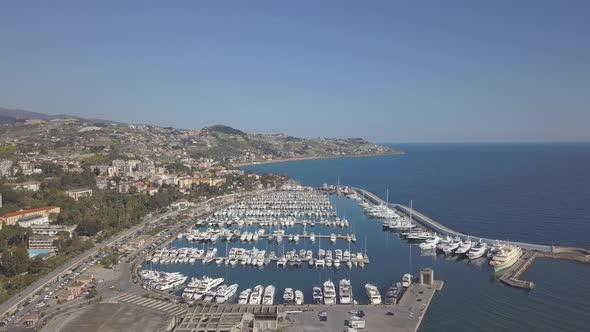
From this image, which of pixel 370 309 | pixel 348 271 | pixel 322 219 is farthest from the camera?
pixel 322 219

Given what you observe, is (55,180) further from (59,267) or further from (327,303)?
(327,303)

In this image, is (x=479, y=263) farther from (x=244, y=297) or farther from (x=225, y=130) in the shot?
(x=225, y=130)

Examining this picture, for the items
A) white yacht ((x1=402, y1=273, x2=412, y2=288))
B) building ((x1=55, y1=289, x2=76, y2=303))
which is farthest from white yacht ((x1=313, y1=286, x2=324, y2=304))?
building ((x1=55, y1=289, x2=76, y2=303))

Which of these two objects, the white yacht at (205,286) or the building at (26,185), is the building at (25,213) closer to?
the building at (26,185)

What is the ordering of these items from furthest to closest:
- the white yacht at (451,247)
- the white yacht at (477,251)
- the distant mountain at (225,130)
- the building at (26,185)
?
the distant mountain at (225,130)
the building at (26,185)
the white yacht at (451,247)
the white yacht at (477,251)

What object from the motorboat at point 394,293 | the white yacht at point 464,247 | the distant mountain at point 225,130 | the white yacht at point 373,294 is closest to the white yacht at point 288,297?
the white yacht at point 373,294

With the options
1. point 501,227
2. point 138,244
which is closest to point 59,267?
point 138,244
